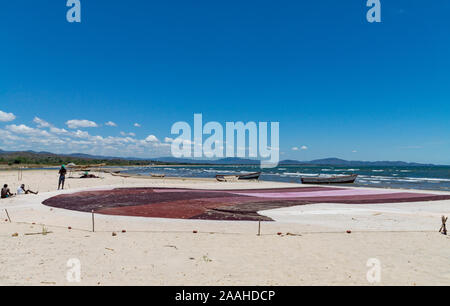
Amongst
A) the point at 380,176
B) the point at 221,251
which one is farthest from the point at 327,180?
the point at 221,251

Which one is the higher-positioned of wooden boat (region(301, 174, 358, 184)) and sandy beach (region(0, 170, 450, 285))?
sandy beach (region(0, 170, 450, 285))

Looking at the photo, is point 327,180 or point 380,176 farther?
point 380,176

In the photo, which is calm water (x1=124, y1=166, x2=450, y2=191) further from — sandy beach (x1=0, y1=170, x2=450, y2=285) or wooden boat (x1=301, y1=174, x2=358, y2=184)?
sandy beach (x1=0, y1=170, x2=450, y2=285)

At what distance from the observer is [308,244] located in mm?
8273

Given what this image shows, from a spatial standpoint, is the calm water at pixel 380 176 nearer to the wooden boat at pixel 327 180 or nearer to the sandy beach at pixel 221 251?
the wooden boat at pixel 327 180

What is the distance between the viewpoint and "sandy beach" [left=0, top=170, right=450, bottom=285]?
18.5 feet

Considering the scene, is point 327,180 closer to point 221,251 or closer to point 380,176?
point 380,176

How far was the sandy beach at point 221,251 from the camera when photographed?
5.63 meters

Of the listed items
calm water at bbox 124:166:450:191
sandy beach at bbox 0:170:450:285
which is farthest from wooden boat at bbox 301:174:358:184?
sandy beach at bbox 0:170:450:285

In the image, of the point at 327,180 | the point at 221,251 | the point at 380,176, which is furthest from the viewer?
the point at 380,176

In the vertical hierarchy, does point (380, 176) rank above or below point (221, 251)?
below

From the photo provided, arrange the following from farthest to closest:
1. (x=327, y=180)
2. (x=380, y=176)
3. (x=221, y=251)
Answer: (x=380, y=176), (x=327, y=180), (x=221, y=251)

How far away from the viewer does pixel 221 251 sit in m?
7.41
